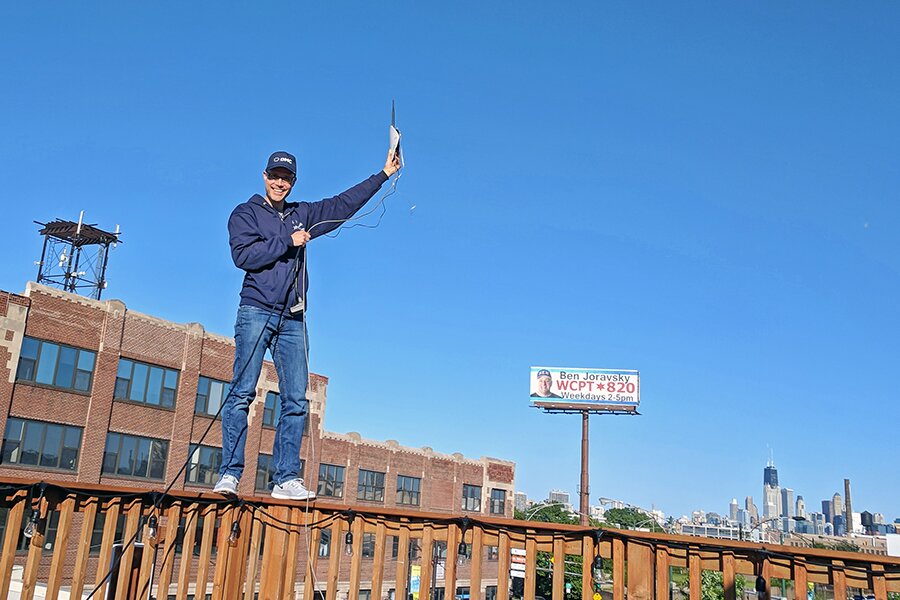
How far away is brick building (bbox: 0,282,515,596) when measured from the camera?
27922 mm

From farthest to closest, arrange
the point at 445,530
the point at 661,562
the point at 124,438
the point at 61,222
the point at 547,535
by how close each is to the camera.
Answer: the point at 61,222
the point at 124,438
the point at 445,530
the point at 547,535
the point at 661,562

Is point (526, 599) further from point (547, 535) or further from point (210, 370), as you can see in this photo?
point (210, 370)

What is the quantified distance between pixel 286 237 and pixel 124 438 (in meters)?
28.7

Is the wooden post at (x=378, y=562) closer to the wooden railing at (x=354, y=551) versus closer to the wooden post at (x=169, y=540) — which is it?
the wooden railing at (x=354, y=551)

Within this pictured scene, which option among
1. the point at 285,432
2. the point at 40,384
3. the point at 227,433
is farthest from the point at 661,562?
the point at 40,384

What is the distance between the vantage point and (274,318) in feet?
20.0

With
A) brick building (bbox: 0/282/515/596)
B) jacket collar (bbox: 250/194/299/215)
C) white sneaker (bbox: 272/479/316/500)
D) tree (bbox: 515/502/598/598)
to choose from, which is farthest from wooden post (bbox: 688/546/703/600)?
tree (bbox: 515/502/598/598)

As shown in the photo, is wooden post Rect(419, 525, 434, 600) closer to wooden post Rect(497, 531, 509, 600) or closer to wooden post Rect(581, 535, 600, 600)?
wooden post Rect(497, 531, 509, 600)

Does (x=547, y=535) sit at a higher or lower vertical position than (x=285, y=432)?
lower

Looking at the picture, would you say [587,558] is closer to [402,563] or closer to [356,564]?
[402,563]

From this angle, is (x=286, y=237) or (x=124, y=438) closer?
(x=286, y=237)

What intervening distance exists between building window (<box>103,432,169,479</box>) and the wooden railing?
27010mm

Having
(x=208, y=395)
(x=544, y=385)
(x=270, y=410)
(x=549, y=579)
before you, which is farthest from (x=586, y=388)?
(x=208, y=395)

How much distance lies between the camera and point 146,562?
18.7 ft
